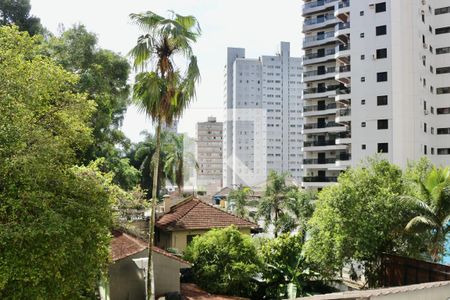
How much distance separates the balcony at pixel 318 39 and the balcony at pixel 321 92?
5687 mm

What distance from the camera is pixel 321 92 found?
180ft

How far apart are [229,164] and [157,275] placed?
6913cm

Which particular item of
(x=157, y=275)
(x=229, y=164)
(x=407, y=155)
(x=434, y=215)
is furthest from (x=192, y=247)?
(x=229, y=164)

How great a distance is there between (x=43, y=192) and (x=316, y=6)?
53128mm

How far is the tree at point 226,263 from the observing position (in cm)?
1748

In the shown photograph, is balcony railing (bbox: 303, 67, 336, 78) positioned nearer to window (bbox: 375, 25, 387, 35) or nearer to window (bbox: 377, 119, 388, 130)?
window (bbox: 375, 25, 387, 35)

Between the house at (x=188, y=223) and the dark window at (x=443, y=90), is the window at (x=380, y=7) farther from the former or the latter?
the house at (x=188, y=223)

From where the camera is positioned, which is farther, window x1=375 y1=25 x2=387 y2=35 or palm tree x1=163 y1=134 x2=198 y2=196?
window x1=375 y1=25 x2=387 y2=35

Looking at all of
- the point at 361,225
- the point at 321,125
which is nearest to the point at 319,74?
the point at 321,125

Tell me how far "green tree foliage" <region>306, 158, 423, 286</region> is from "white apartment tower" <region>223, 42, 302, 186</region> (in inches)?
2488

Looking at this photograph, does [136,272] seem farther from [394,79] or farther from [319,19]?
[319,19]

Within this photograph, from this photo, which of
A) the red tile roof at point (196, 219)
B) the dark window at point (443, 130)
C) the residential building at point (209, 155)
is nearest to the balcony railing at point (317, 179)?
the dark window at point (443, 130)

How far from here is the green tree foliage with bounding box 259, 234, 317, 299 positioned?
18.2 meters

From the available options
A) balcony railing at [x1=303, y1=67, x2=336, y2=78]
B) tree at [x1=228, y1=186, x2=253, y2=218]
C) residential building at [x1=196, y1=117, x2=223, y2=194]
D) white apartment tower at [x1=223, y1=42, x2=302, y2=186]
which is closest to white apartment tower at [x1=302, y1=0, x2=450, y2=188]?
balcony railing at [x1=303, y1=67, x2=336, y2=78]
